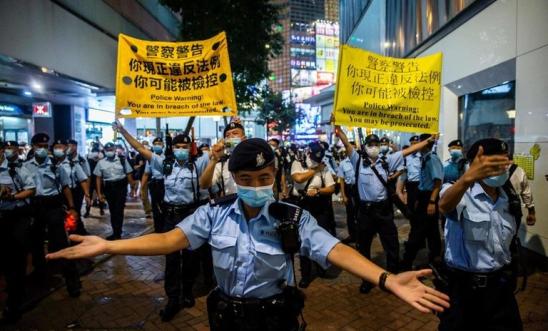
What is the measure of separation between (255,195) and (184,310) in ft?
9.90

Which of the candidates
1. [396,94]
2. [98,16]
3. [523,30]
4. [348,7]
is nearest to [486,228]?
[396,94]

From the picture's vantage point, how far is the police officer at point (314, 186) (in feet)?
17.7

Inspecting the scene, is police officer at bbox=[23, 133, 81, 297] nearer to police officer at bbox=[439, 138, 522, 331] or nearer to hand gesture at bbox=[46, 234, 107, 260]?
hand gesture at bbox=[46, 234, 107, 260]

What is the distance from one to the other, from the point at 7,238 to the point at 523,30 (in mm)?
8515

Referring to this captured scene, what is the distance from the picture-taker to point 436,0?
10383 millimetres

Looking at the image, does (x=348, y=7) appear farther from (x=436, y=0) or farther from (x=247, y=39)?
(x=436, y=0)

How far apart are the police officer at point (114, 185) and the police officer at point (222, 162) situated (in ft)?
10.8

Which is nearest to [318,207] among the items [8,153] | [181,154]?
[181,154]

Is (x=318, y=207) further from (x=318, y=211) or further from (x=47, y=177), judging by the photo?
(x=47, y=177)

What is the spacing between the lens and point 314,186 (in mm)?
5449

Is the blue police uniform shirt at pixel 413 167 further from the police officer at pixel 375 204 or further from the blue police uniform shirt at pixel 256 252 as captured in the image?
the blue police uniform shirt at pixel 256 252

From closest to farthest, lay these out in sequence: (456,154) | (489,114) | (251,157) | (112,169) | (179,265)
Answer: (251,157) < (179,265) < (456,154) < (112,169) < (489,114)

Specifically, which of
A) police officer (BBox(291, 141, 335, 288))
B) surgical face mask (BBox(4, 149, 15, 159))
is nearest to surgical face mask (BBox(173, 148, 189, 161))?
police officer (BBox(291, 141, 335, 288))

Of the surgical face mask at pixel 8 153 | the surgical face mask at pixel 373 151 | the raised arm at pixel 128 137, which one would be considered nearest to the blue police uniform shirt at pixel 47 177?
the surgical face mask at pixel 8 153
